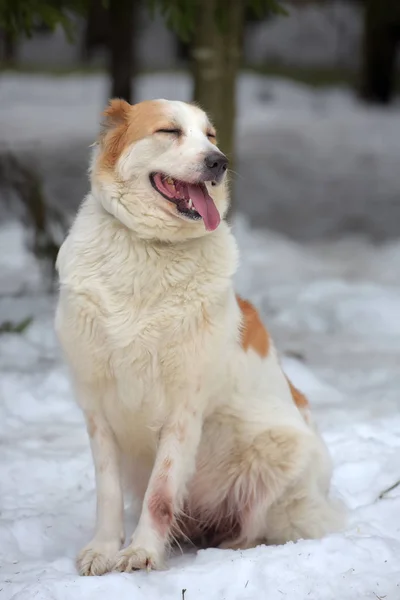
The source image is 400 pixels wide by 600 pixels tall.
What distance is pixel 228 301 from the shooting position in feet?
12.1

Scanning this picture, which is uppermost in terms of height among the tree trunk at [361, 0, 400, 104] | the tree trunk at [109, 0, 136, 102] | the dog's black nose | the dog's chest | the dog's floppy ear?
the dog's floppy ear

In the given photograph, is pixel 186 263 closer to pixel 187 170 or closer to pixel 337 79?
pixel 187 170

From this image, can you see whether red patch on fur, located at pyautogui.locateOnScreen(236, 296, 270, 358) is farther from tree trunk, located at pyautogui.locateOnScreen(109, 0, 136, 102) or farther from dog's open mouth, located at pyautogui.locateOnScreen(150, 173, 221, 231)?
tree trunk, located at pyautogui.locateOnScreen(109, 0, 136, 102)

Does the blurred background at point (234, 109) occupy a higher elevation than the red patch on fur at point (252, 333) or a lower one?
lower

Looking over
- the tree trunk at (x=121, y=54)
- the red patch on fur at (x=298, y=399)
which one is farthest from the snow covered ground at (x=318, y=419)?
the tree trunk at (x=121, y=54)

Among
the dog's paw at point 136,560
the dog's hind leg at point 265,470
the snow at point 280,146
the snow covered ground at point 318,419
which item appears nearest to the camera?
the snow covered ground at point 318,419

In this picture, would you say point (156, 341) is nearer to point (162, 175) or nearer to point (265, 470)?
point (162, 175)

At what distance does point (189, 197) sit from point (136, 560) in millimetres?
1286

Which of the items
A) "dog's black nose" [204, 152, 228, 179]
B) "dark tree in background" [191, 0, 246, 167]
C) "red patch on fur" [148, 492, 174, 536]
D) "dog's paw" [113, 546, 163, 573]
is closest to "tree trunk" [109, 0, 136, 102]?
"dark tree in background" [191, 0, 246, 167]

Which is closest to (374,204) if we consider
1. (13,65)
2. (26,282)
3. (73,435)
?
(26,282)

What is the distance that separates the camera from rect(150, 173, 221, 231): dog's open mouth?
358cm

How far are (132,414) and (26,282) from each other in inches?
193

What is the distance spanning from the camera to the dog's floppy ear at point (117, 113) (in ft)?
12.1

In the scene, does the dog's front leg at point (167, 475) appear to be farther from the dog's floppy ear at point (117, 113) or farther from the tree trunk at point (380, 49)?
the tree trunk at point (380, 49)
